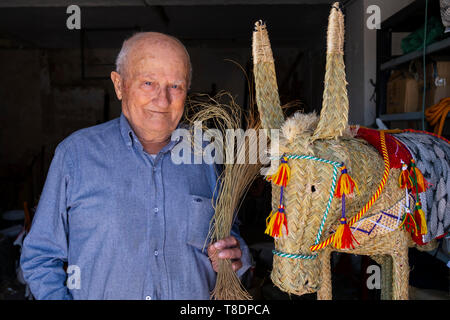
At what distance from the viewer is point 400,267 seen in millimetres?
1552

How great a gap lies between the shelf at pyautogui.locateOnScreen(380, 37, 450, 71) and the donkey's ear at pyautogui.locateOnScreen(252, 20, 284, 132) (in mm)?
1432

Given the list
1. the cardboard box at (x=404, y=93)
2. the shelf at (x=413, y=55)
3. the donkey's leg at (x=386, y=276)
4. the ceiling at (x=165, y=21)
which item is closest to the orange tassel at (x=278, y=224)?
the donkey's leg at (x=386, y=276)

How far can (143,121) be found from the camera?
154 centimetres

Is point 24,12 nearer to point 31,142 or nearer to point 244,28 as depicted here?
point 31,142

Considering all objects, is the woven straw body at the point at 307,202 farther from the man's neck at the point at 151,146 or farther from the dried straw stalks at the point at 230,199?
the man's neck at the point at 151,146

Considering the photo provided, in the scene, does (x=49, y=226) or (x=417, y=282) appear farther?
(x=417, y=282)

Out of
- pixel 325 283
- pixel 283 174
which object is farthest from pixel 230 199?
pixel 325 283

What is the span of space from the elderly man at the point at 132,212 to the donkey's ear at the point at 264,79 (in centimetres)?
37

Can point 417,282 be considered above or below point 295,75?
below

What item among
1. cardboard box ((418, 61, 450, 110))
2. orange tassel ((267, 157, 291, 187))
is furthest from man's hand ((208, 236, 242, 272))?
cardboard box ((418, 61, 450, 110))

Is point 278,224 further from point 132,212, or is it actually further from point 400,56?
point 400,56

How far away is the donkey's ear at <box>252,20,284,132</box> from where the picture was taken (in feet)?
4.29

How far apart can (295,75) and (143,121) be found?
263 inches

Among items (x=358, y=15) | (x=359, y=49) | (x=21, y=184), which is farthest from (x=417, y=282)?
(x=21, y=184)
